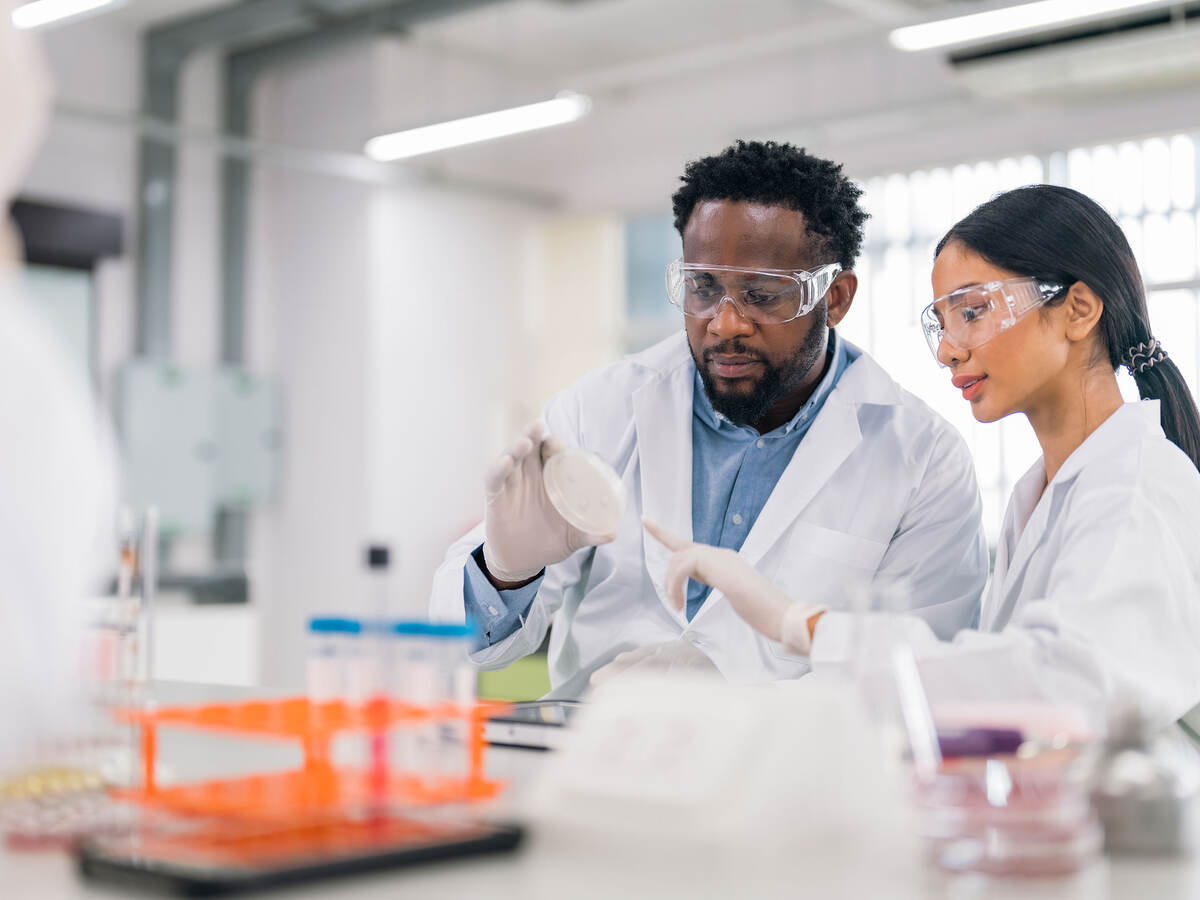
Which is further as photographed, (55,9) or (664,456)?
(55,9)

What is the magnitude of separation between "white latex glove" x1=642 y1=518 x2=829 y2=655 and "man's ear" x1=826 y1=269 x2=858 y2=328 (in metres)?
0.90

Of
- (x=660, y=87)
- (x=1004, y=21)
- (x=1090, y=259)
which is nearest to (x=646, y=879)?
(x=1090, y=259)

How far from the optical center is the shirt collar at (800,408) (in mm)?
2408

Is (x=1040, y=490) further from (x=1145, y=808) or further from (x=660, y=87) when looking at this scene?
(x=660, y=87)

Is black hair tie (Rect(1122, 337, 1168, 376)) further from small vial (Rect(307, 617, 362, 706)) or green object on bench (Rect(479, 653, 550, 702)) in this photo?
green object on bench (Rect(479, 653, 550, 702))

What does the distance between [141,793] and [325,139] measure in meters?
7.20

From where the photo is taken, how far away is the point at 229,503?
7566 mm

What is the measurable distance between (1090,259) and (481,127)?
4.36 m

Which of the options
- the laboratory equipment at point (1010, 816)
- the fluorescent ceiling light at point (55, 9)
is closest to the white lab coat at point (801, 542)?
the laboratory equipment at point (1010, 816)

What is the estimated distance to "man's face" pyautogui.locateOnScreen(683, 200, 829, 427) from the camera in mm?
2248

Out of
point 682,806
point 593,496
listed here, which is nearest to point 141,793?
point 682,806

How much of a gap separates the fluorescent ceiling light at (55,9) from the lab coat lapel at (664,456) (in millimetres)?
2826

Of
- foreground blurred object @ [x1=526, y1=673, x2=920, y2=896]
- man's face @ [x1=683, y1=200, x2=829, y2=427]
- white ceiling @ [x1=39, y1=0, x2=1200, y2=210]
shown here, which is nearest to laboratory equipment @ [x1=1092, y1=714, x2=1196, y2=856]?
foreground blurred object @ [x1=526, y1=673, x2=920, y2=896]

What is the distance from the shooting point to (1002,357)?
77.5 inches
